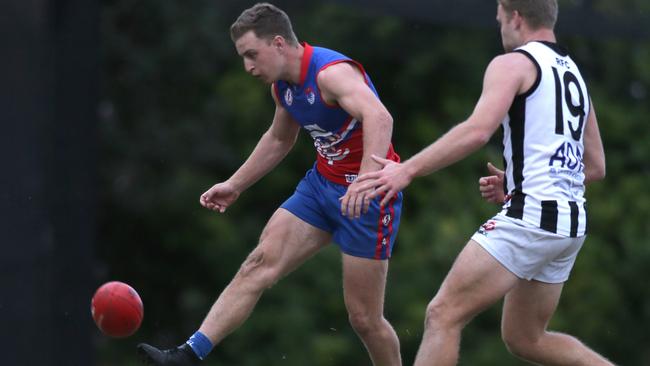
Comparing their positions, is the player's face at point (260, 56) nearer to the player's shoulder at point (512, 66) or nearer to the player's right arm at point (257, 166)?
the player's right arm at point (257, 166)

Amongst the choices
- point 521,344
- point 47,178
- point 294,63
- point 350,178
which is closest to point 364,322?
point 350,178

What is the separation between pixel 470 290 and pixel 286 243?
1.28 m

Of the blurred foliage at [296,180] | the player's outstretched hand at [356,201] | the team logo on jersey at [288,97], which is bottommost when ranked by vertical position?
the blurred foliage at [296,180]

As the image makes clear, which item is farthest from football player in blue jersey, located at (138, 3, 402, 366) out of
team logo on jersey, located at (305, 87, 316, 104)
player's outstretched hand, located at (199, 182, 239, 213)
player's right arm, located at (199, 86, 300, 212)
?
player's outstretched hand, located at (199, 182, 239, 213)

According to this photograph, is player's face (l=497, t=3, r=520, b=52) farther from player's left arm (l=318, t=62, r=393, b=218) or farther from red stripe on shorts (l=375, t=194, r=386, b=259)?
red stripe on shorts (l=375, t=194, r=386, b=259)

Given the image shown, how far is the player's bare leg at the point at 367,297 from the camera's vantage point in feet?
20.8

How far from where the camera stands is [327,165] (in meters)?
6.47

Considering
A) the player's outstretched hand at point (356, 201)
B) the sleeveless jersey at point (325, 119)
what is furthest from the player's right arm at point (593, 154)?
the player's outstretched hand at point (356, 201)

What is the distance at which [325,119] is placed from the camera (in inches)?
246

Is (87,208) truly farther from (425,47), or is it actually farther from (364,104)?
(425,47)

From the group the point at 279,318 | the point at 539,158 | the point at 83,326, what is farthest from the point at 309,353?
the point at 539,158

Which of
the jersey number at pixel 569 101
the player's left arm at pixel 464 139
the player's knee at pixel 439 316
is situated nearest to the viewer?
the player's left arm at pixel 464 139

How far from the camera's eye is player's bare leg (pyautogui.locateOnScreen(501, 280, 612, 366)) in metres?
5.79

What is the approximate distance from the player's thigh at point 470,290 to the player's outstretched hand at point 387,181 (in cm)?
46
